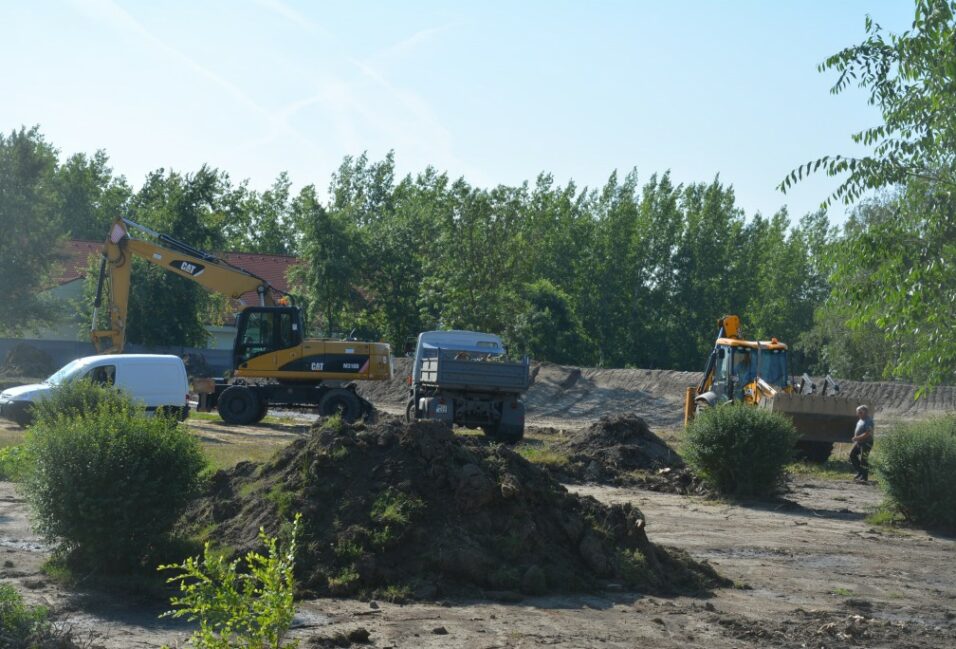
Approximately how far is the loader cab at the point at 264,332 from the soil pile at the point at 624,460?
9142 mm

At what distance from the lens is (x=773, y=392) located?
2406 centimetres

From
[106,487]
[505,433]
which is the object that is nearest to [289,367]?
[505,433]

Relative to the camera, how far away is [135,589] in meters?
9.80

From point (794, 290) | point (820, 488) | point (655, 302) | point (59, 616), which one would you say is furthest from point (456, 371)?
point (794, 290)

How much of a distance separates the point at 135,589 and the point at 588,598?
4.06 metres

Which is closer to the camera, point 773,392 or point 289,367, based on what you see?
point 773,392

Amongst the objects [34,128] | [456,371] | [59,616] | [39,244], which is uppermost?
[34,128]

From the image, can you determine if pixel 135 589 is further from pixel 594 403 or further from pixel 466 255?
pixel 466 255

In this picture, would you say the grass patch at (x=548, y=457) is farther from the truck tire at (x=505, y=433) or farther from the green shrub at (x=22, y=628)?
the green shrub at (x=22, y=628)

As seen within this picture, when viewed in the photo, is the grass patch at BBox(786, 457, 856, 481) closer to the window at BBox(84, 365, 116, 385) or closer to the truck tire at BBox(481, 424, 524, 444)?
the truck tire at BBox(481, 424, 524, 444)

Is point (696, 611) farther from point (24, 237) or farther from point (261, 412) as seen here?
point (24, 237)

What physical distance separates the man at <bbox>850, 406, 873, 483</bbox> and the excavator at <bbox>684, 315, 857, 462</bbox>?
133 cm

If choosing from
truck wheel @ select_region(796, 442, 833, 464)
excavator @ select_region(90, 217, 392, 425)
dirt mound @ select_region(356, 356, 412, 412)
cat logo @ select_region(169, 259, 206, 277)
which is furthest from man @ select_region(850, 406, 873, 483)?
dirt mound @ select_region(356, 356, 412, 412)

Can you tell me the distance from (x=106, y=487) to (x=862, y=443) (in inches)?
626
